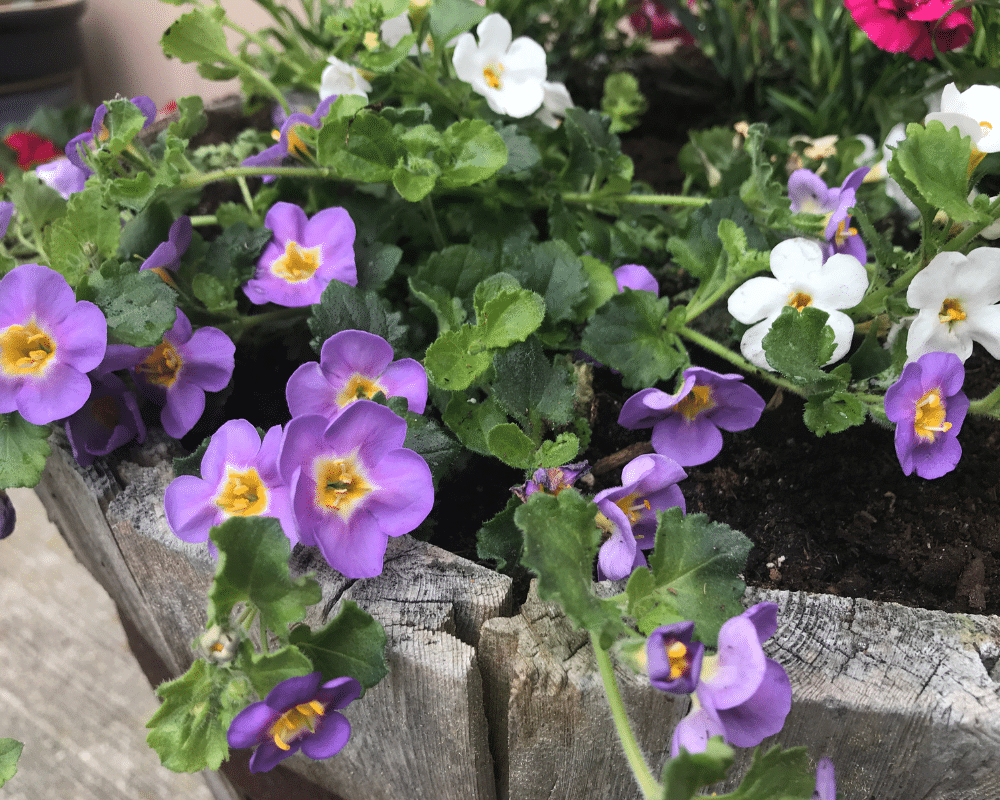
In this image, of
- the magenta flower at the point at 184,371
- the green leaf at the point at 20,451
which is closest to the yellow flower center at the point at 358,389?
the magenta flower at the point at 184,371

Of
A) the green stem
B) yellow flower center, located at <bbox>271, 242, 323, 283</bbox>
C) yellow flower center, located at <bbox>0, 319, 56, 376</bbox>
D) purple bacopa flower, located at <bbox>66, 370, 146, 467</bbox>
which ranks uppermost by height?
yellow flower center, located at <bbox>0, 319, 56, 376</bbox>

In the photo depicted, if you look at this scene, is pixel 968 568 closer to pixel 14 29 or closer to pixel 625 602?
pixel 625 602

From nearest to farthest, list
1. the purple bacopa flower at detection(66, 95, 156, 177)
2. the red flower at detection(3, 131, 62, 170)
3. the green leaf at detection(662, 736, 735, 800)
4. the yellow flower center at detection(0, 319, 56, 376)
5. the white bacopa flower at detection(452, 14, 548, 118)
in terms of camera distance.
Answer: the green leaf at detection(662, 736, 735, 800)
the yellow flower center at detection(0, 319, 56, 376)
the purple bacopa flower at detection(66, 95, 156, 177)
the white bacopa flower at detection(452, 14, 548, 118)
the red flower at detection(3, 131, 62, 170)

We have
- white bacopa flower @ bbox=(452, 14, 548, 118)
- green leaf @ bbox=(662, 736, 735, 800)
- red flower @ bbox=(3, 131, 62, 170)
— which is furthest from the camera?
red flower @ bbox=(3, 131, 62, 170)

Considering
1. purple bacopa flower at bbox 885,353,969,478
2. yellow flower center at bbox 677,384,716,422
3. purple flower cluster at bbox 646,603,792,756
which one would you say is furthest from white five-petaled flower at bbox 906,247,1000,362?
purple flower cluster at bbox 646,603,792,756

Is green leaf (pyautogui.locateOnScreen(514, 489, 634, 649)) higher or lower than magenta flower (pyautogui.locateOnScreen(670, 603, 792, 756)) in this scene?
higher

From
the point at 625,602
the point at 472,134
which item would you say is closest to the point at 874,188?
the point at 472,134

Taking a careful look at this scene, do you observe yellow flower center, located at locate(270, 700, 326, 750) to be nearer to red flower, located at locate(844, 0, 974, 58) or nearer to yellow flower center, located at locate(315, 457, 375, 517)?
yellow flower center, located at locate(315, 457, 375, 517)
